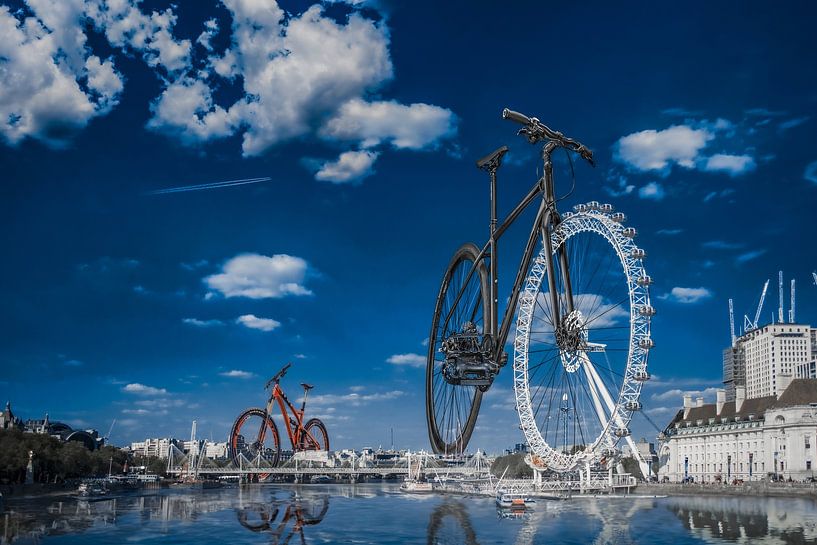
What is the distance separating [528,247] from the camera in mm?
28953

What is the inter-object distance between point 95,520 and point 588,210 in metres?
42.9

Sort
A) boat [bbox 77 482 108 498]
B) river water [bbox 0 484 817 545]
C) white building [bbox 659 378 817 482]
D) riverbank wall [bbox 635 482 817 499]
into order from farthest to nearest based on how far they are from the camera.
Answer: boat [bbox 77 482 108 498] → white building [bbox 659 378 817 482] → riverbank wall [bbox 635 482 817 499] → river water [bbox 0 484 817 545]

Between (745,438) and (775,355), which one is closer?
(745,438)

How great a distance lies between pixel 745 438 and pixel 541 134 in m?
Answer: 88.4

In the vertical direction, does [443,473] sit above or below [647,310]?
below

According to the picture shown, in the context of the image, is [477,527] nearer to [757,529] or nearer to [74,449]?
[757,529]

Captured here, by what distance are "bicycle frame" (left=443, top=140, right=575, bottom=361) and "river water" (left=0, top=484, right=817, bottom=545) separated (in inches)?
722

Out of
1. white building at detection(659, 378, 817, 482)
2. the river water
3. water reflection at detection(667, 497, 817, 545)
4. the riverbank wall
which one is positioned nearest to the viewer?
water reflection at detection(667, 497, 817, 545)

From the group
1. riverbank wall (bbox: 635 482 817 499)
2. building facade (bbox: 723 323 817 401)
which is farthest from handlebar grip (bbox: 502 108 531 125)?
building facade (bbox: 723 323 817 401)

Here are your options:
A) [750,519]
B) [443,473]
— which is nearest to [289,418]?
[443,473]

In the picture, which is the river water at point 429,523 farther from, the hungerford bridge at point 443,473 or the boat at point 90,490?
the boat at point 90,490

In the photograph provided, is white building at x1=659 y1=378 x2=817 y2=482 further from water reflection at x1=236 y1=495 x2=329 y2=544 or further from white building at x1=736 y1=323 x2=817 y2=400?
white building at x1=736 y1=323 x2=817 y2=400

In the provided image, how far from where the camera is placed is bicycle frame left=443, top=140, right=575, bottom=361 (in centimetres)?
2628

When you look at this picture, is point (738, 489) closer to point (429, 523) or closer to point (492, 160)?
point (429, 523)
